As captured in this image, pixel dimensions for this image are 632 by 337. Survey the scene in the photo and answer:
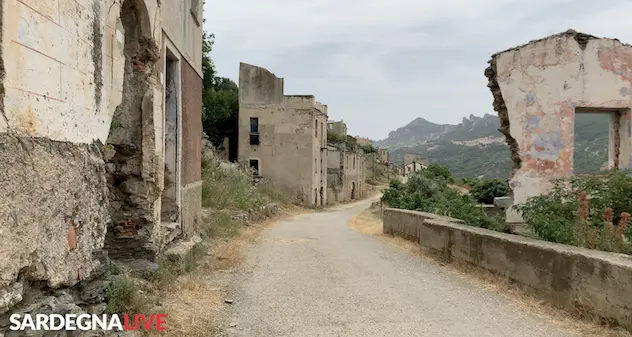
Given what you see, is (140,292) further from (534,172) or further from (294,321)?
(534,172)

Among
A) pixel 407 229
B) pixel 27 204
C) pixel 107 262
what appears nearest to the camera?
pixel 27 204

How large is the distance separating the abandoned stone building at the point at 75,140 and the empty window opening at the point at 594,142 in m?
10.6

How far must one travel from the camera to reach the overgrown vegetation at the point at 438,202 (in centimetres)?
1162

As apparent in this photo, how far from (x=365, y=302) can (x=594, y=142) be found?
69712 millimetres

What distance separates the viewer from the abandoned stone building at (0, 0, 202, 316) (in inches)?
120

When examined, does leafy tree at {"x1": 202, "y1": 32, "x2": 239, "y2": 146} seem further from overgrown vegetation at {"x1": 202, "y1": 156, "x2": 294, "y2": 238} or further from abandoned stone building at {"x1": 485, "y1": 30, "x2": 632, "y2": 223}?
abandoned stone building at {"x1": 485, "y1": 30, "x2": 632, "y2": 223}

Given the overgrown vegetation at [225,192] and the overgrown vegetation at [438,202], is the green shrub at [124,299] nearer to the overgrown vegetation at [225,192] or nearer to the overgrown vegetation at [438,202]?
the overgrown vegetation at [438,202]

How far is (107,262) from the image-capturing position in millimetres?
4770

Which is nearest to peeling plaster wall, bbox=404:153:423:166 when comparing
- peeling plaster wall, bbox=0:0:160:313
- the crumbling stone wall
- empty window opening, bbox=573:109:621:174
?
empty window opening, bbox=573:109:621:174

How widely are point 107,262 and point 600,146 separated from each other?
67.6m

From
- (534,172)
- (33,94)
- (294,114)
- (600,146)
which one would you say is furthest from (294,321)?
(600,146)

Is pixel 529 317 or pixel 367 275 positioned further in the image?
pixel 367 275

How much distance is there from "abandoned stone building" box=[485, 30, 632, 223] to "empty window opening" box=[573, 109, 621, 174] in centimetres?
Answer: 34

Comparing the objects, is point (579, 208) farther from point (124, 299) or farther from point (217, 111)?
point (217, 111)
